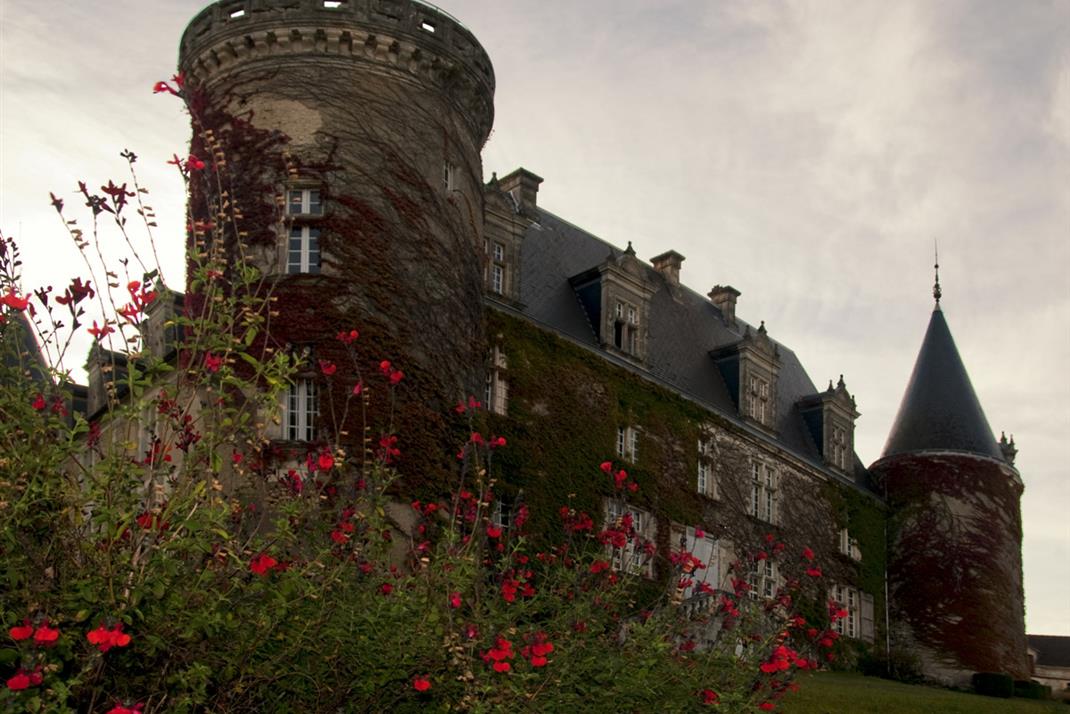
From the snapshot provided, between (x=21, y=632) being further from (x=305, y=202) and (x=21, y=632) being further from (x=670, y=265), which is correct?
(x=670, y=265)

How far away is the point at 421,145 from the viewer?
2145 cm

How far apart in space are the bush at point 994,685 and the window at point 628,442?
13259 millimetres

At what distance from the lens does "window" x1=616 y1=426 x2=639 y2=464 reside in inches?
1085

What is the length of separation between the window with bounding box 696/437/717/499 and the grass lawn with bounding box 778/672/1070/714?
4677 mm

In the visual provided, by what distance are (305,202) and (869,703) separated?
43.7 feet

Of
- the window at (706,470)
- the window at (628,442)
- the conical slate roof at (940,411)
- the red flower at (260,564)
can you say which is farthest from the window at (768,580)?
the red flower at (260,564)

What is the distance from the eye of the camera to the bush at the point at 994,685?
1357 inches

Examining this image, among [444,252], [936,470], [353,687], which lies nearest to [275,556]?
[353,687]

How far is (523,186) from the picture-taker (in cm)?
3025

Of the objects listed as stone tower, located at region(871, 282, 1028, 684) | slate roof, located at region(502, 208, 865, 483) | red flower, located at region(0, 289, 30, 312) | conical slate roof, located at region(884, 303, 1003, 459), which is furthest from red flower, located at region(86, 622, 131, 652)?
conical slate roof, located at region(884, 303, 1003, 459)

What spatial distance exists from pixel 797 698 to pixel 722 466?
30.7ft

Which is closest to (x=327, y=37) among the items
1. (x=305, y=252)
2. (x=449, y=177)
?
(x=449, y=177)

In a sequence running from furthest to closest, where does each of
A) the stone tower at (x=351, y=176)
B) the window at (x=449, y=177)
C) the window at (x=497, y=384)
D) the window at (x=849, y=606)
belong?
the window at (x=849, y=606), the window at (x=497, y=384), the window at (x=449, y=177), the stone tower at (x=351, y=176)

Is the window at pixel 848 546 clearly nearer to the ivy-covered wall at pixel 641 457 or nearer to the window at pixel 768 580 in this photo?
the ivy-covered wall at pixel 641 457
